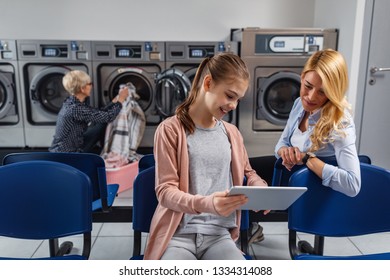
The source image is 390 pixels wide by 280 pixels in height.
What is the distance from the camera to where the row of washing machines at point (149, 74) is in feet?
12.8

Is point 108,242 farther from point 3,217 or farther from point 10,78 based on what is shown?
point 10,78

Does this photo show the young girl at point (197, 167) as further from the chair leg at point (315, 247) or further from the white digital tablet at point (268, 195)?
the chair leg at point (315, 247)

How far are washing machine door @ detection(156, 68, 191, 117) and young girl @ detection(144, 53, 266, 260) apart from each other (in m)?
2.57

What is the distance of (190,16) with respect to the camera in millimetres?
4629

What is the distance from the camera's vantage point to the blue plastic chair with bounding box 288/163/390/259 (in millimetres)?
1498

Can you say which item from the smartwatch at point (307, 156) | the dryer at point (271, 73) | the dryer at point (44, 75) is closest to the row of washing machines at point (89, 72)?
the dryer at point (44, 75)

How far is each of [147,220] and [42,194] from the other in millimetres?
448

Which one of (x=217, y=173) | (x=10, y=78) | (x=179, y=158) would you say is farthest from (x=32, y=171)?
(x=10, y=78)

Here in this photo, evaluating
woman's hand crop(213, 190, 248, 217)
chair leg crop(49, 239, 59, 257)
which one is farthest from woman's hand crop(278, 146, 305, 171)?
chair leg crop(49, 239, 59, 257)

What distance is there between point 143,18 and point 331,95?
12.0ft

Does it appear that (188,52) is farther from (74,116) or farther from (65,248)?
(65,248)

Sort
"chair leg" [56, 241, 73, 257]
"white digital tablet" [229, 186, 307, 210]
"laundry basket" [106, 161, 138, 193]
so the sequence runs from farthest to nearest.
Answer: "laundry basket" [106, 161, 138, 193]
"chair leg" [56, 241, 73, 257]
"white digital tablet" [229, 186, 307, 210]

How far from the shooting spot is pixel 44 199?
145cm

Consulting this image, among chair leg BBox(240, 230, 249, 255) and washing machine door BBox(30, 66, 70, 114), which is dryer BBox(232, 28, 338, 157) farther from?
chair leg BBox(240, 230, 249, 255)
